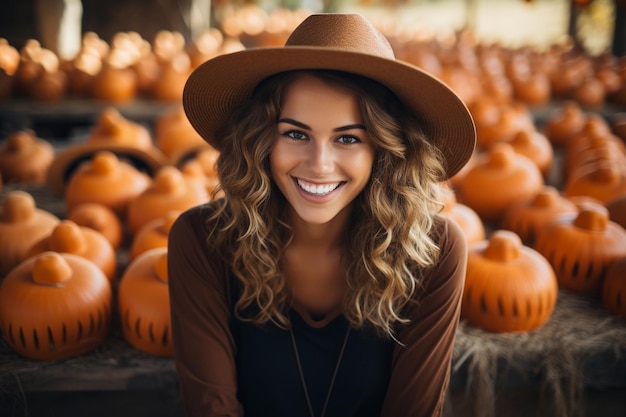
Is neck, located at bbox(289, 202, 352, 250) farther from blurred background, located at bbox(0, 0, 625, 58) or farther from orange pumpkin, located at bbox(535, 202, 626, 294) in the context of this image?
blurred background, located at bbox(0, 0, 625, 58)

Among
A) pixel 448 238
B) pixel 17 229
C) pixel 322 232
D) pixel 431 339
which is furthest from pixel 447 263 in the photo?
pixel 17 229

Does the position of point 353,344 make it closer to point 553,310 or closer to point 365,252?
point 365,252

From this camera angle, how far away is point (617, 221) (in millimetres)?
2721

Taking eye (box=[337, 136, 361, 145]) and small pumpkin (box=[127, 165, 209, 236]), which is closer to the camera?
eye (box=[337, 136, 361, 145])

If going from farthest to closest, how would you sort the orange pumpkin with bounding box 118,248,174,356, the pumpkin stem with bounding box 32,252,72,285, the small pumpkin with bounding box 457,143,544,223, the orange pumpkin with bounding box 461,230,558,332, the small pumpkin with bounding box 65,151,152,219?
1. the small pumpkin with bounding box 457,143,544,223
2. the small pumpkin with bounding box 65,151,152,219
3. the orange pumpkin with bounding box 461,230,558,332
4. the orange pumpkin with bounding box 118,248,174,356
5. the pumpkin stem with bounding box 32,252,72,285

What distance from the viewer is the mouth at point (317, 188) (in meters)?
1.49

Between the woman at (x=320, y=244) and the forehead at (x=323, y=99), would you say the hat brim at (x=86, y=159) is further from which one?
the forehead at (x=323, y=99)

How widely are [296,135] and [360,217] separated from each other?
1.17 feet

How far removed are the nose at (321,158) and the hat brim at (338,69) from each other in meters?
0.20

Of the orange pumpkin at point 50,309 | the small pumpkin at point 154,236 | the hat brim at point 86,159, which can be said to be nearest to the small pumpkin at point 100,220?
the small pumpkin at point 154,236

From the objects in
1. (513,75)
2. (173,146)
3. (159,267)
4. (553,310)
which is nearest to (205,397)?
(159,267)

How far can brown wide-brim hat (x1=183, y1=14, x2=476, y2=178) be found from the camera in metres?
1.34

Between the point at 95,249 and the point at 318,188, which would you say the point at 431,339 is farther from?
the point at 95,249

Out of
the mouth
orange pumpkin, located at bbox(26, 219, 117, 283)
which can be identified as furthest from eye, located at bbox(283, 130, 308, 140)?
orange pumpkin, located at bbox(26, 219, 117, 283)
